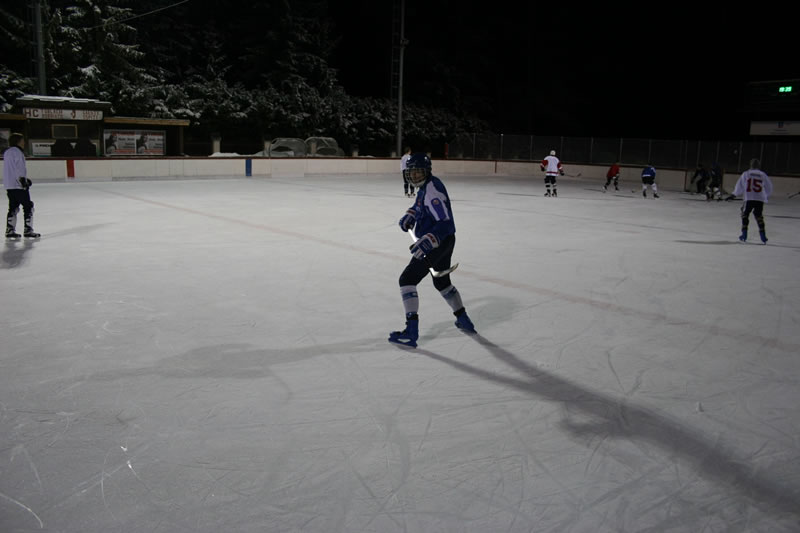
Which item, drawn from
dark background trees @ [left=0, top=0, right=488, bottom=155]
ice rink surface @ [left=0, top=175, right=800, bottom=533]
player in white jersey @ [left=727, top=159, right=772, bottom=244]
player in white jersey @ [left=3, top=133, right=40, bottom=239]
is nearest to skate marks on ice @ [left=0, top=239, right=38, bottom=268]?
ice rink surface @ [left=0, top=175, right=800, bottom=533]

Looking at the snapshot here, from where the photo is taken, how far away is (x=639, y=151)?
32781 millimetres

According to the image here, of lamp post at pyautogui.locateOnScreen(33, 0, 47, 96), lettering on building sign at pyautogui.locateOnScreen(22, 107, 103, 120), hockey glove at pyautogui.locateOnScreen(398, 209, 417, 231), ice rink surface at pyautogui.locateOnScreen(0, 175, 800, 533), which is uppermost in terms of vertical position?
lamp post at pyautogui.locateOnScreen(33, 0, 47, 96)

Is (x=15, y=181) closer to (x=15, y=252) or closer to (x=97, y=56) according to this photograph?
(x=15, y=252)

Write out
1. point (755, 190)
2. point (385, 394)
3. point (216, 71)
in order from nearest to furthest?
point (385, 394) → point (755, 190) → point (216, 71)

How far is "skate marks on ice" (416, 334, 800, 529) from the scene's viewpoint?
10.5 ft

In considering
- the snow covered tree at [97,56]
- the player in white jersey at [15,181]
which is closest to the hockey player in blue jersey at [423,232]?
the player in white jersey at [15,181]

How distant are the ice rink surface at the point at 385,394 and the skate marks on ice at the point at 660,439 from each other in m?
0.02

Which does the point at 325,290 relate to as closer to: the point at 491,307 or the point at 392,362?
the point at 491,307

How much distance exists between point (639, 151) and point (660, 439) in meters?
31.3

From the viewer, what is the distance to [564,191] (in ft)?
80.4

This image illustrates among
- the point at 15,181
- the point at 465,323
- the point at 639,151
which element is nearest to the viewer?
the point at 465,323

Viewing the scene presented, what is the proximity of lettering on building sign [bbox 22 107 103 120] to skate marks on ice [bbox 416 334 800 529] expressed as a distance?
22.9 metres

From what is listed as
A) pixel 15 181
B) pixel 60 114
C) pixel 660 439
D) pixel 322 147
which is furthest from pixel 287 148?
pixel 660 439

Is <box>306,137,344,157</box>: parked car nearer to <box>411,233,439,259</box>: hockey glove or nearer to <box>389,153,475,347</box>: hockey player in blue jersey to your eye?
<box>389,153,475,347</box>: hockey player in blue jersey
